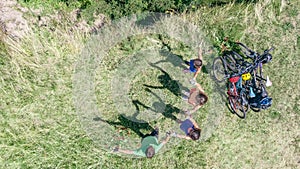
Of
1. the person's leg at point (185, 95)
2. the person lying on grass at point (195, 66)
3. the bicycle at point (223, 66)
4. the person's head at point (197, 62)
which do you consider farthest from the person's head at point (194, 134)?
the bicycle at point (223, 66)

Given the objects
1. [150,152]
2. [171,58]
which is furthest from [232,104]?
[150,152]

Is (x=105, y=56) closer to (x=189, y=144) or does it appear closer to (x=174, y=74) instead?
(x=174, y=74)

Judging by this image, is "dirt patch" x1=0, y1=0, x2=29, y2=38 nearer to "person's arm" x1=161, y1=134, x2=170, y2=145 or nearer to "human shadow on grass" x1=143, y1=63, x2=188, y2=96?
"human shadow on grass" x1=143, y1=63, x2=188, y2=96

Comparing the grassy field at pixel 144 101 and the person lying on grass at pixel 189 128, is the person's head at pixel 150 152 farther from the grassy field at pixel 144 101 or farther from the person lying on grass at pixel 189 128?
the person lying on grass at pixel 189 128

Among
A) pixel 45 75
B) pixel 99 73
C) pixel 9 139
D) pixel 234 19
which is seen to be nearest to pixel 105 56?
pixel 99 73

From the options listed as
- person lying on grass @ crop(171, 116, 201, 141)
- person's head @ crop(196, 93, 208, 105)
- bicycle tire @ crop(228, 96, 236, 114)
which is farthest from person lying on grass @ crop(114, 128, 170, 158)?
bicycle tire @ crop(228, 96, 236, 114)

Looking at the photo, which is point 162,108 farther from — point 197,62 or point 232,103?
point 232,103

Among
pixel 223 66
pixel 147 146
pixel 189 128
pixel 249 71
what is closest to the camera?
pixel 147 146
